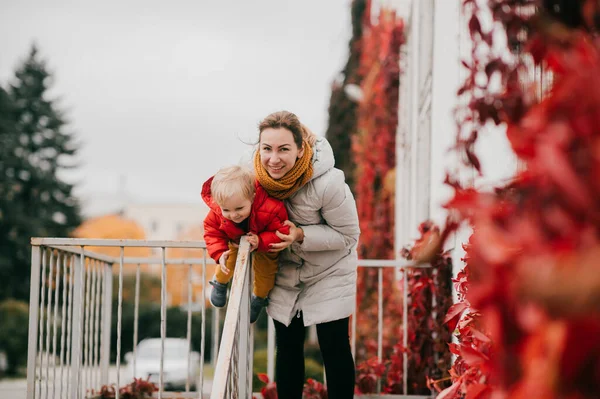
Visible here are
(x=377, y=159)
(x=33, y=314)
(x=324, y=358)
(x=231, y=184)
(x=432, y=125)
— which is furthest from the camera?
(x=377, y=159)

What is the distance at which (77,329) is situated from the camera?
3.71 m

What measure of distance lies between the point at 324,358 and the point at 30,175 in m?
25.1

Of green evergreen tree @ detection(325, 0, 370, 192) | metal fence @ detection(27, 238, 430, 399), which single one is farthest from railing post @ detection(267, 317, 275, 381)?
green evergreen tree @ detection(325, 0, 370, 192)

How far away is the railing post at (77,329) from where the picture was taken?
11.8 ft

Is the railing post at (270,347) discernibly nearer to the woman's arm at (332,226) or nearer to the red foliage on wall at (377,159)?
the woman's arm at (332,226)

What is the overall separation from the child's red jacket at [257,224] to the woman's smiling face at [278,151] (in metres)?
0.10

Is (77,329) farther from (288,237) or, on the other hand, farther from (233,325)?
(233,325)

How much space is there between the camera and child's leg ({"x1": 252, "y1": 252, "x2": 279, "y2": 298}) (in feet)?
10.1

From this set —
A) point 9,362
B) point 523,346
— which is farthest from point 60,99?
point 523,346

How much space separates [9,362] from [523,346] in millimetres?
24254

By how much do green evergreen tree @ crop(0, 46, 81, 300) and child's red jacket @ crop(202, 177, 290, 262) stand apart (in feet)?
75.1

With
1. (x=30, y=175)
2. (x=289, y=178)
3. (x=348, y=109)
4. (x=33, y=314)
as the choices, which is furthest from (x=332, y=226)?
(x=30, y=175)

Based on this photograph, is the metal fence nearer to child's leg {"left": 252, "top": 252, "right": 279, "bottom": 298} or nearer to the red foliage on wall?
child's leg {"left": 252, "top": 252, "right": 279, "bottom": 298}

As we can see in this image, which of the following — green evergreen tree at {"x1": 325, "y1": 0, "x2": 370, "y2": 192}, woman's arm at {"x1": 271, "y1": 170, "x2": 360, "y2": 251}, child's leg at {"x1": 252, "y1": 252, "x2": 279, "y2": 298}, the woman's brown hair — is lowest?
child's leg at {"x1": 252, "y1": 252, "x2": 279, "y2": 298}
